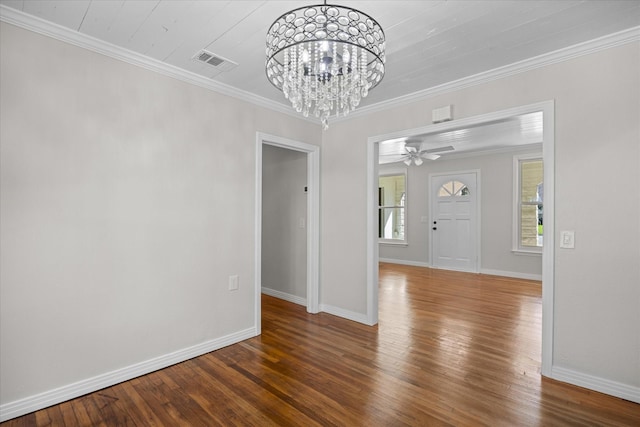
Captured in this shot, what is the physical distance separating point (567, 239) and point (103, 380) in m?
3.64

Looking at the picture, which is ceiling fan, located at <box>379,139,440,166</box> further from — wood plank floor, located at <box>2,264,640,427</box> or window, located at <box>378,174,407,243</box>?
wood plank floor, located at <box>2,264,640,427</box>

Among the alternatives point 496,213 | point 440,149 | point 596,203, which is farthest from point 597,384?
point 440,149

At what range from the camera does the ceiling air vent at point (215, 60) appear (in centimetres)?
252

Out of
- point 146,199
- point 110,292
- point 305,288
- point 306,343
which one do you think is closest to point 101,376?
point 110,292

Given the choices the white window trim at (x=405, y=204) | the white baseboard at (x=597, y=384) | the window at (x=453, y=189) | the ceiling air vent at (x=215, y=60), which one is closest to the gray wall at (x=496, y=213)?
the window at (x=453, y=189)

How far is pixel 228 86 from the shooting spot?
3.10 metres

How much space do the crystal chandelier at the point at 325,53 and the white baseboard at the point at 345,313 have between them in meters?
2.53

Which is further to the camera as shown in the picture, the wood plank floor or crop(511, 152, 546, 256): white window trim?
crop(511, 152, 546, 256): white window trim

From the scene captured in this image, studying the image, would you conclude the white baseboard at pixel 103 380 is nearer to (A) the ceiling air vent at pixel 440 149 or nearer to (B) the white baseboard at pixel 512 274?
(A) the ceiling air vent at pixel 440 149

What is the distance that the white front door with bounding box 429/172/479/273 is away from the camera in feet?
22.5

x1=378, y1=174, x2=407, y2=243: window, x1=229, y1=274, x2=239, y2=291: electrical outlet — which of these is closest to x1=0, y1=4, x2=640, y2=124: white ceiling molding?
x1=229, y1=274, x2=239, y2=291: electrical outlet

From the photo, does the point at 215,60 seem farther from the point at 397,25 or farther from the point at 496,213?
the point at 496,213

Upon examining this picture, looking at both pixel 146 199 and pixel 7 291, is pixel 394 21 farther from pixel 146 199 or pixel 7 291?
pixel 7 291

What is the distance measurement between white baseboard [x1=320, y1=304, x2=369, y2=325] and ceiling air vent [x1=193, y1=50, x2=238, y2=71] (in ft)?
9.54
